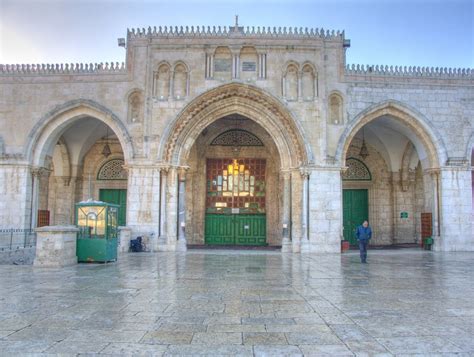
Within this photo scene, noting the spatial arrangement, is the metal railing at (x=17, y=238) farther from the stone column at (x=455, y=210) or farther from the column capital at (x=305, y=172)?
the stone column at (x=455, y=210)

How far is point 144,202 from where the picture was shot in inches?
589

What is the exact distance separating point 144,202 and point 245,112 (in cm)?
510

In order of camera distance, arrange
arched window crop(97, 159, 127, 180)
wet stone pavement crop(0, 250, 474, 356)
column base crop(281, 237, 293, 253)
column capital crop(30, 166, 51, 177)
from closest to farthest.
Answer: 1. wet stone pavement crop(0, 250, 474, 356)
2. column base crop(281, 237, 293, 253)
3. column capital crop(30, 166, 51, 177)
4. arched window crop(97, 159, 127, 180)

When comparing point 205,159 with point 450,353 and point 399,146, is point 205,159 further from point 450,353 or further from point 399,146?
point 450,353

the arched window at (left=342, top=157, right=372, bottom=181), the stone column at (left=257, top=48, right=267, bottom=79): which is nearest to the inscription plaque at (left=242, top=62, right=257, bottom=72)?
the stone column at (left=257, top=48, right=267, bottom=79)

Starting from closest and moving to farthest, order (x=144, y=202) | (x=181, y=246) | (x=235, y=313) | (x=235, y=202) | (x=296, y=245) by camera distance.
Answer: (x=235, y=313), (x=144, y=202), (x=296, y=245), (x=181, y=246), (x=235, y=202)

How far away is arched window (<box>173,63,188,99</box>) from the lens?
608 inches

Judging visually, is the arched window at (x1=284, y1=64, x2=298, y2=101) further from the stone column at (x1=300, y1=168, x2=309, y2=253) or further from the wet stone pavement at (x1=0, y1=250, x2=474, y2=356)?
the wet stone pavement at (x1=0, y1=250, x2=474, y2=356)

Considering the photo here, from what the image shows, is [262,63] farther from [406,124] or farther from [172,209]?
[172,209]

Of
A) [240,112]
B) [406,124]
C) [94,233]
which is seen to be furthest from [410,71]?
[94,233]

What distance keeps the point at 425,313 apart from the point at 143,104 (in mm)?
12639

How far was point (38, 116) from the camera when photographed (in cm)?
1532

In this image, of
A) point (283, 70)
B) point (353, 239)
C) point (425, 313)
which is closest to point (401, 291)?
point (425, 313)

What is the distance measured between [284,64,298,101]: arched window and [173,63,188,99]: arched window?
3.79 metres
